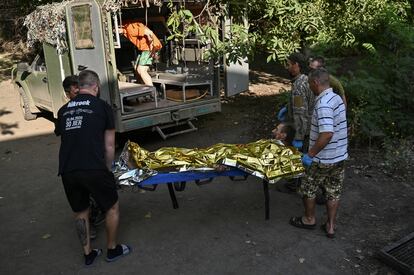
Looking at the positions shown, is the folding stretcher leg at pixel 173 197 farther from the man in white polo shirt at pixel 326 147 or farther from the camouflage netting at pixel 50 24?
the camouflage netting at pixel 50 24

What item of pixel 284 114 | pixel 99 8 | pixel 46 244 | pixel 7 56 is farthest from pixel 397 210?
pixel 7 56

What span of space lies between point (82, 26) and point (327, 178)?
172 inches

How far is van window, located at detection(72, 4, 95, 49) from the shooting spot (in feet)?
20.3

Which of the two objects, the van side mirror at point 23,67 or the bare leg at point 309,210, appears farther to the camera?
the van side mirror at point 23,67

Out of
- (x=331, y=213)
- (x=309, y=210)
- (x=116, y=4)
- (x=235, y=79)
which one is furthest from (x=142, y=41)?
(x=331, y=213)

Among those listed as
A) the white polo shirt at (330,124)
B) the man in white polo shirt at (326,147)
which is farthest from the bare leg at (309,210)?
the white polo shirt at (330,124)

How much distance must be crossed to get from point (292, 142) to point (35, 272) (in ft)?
10.0

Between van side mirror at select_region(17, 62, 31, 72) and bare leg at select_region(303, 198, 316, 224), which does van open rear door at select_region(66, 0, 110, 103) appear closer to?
van side mirror at select_region(17, 62, 31, 72)

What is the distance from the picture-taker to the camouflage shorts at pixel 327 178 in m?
3.92

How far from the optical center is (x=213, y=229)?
4375mm

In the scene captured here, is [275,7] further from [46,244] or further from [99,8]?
[46,244]

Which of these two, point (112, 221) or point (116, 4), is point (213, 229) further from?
point (116, 4)

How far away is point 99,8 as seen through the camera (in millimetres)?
5918

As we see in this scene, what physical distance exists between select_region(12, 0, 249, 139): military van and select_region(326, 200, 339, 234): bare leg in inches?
137
